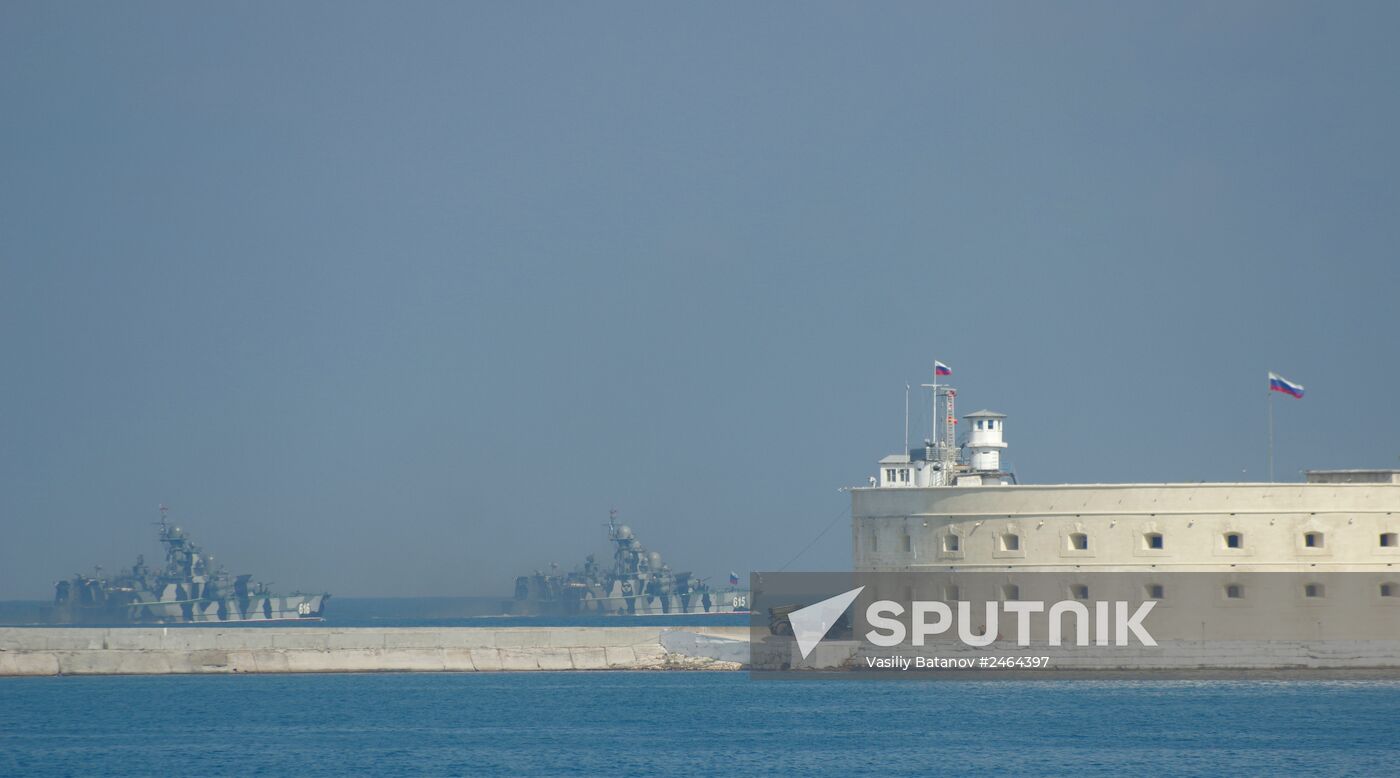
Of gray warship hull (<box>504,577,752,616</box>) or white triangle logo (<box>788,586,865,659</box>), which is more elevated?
gray warship hull (<box>504,577,752,616</box>)

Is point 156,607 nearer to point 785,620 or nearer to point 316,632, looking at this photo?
point 316,632

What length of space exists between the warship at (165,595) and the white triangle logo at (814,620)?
8037 centimetres

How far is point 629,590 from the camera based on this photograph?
135 m

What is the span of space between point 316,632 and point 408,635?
3041 millimetres

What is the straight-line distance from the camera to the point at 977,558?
49531mm

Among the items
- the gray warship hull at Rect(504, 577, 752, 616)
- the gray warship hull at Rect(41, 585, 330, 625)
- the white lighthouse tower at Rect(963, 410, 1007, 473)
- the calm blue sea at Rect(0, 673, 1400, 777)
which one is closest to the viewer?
the calm blue sea at Rect(0, 673, 1400, 777)

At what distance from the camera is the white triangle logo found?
5294cm

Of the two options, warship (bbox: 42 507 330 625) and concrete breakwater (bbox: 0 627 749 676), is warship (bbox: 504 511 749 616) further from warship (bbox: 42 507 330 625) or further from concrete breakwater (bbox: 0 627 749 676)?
concrete breakwater (bbox: 0 627 749 676)

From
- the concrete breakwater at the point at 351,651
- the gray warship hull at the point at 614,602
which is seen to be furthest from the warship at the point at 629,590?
the concrete breakwater at the point at 351,651

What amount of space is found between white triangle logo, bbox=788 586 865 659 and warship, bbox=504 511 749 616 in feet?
268

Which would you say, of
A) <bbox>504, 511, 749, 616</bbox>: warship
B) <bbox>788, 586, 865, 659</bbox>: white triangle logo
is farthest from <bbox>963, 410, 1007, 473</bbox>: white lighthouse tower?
<bbox>504, 511, 749, 616</bbox>: warship

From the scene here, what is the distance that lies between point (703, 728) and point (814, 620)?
11793 millimetres

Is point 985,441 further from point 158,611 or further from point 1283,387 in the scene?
point 158,611

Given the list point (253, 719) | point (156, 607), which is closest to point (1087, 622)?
point (253, 719)
